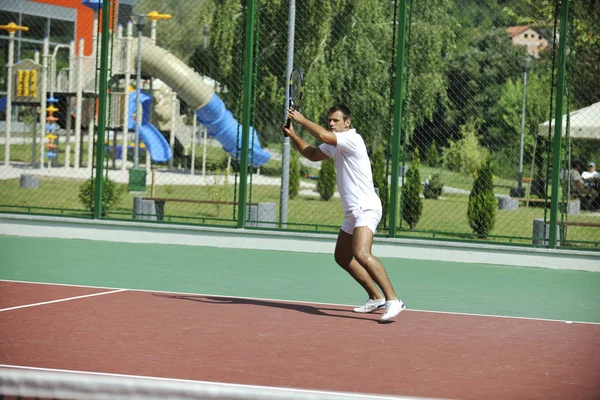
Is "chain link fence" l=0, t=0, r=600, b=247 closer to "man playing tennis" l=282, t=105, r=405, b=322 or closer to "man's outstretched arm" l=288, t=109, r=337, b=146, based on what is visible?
"man playing tennis" l=282, t=105, r=405, b=322

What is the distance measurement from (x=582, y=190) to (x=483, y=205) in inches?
226

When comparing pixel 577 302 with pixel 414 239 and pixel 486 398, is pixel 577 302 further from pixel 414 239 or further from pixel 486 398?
pixel 486 398

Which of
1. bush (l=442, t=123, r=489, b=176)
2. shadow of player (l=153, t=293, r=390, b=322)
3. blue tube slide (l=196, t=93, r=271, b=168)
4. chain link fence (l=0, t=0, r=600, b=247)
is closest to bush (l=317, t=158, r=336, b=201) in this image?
chain link fence (l=0, t=0, r=600, b=247)

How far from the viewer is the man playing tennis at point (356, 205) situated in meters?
7.78

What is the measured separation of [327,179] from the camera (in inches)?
862

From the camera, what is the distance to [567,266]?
11977mm

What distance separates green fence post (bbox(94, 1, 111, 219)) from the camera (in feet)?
44.5

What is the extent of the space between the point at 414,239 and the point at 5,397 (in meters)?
10.0

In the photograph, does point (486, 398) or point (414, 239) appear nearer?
point (486, 398)

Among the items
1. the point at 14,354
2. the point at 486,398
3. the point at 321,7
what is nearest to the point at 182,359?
the point at 14,354

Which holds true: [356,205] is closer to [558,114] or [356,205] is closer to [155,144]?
[558,114]

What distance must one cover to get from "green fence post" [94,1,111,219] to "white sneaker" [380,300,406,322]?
271 inches

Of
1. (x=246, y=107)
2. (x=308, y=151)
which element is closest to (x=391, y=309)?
(x=308, y=151)

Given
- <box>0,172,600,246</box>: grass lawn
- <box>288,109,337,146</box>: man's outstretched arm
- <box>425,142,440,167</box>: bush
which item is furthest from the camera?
<box>425,142,440,167</box>: bush
